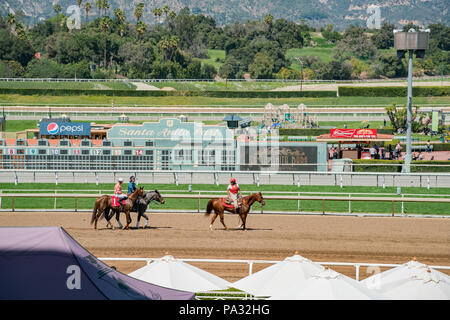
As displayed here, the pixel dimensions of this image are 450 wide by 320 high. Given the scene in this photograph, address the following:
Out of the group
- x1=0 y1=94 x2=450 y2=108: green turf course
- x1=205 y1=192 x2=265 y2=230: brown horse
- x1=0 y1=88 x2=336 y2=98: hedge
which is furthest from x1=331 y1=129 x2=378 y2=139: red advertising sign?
x1=0 y1=88 x2=336 y2=98: hedge

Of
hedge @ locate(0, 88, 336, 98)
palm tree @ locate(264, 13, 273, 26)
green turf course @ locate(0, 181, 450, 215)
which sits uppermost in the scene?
palm tree @ locate(264, 13, 273, 26)

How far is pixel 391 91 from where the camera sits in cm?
6116

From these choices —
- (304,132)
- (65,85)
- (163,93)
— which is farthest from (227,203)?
(65,85)

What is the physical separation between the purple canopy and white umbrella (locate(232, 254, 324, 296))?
268cm

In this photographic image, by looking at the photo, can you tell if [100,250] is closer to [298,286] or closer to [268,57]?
[298,286]

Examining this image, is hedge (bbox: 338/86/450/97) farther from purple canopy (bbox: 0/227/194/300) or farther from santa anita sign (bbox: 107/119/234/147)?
purple canopy (bbox: 0/227/194/300)

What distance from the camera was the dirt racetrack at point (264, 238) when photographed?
1251 centimetres

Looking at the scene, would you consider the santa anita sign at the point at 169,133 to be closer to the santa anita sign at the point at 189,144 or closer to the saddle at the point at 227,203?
the santa anita sign at the point at 189,144

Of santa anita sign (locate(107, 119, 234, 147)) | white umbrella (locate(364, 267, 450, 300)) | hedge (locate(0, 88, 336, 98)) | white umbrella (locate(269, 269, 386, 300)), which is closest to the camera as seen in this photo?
white umbrella (locate(269, 269, 386, 300))

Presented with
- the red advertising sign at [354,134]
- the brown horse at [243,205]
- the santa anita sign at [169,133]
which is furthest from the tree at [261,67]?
the brown horse at [243,205]

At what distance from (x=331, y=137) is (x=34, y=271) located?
75.0ft

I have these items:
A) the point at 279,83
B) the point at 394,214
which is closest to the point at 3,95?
the point at 279,83

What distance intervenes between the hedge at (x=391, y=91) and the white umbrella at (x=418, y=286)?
178 feet

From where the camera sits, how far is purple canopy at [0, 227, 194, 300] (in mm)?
5129
